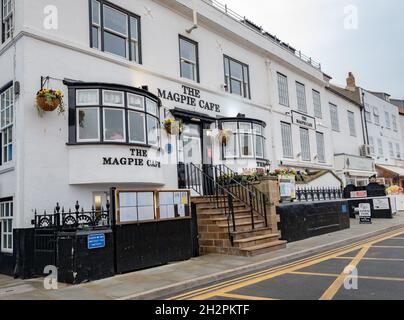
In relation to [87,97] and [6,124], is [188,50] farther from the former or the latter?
[6,124]

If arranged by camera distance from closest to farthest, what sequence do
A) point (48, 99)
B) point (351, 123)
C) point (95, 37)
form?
point (48, 99)
point (95, 37)
point (351, 123)

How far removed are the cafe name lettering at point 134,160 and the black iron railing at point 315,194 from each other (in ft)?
20.3

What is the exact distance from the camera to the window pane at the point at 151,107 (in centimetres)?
1235

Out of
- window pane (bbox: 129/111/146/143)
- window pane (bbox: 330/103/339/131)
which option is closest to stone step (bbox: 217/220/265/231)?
window pane (bbox: 129/111/146/143)

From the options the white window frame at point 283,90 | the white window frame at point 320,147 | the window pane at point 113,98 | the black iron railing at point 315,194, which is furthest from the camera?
the white window frame at point 320,147

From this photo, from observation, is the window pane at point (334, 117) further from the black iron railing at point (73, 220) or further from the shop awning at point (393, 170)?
the black iron railing at point (73, 220)

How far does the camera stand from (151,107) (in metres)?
12.6

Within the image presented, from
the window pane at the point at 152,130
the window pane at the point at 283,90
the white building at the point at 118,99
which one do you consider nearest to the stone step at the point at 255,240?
the white building at the point at 118,99

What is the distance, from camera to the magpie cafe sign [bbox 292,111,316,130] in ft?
72.2

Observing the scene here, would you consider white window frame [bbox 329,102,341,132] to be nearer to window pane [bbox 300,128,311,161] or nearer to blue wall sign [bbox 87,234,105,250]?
window pane [bbox 300,128,311,161]

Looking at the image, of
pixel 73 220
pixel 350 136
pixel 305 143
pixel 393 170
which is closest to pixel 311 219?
pixel 305 143

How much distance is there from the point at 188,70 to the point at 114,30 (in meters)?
3.81

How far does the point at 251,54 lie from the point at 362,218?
989 cm
